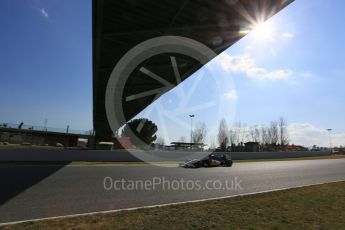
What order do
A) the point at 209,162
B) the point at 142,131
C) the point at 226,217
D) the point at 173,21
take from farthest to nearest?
the point at 142,131, the point at 209,162, the point at 173,21, the point at 226,217

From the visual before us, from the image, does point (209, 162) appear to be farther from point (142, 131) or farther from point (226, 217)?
point (142, 131)

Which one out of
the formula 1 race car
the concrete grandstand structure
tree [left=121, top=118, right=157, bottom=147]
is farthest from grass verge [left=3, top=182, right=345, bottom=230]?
tree [left=121, top=118, right=157, bottom=147]

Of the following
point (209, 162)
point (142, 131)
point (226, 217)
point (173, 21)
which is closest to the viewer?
point (226, 217)

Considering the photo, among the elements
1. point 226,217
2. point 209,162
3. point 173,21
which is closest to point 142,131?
point 209,162

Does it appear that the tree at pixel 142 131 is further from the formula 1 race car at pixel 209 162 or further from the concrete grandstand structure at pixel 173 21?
the concrete grandstand structure at pixel 173 21

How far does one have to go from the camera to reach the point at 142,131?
70875 millimetres

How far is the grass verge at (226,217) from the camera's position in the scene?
557cm

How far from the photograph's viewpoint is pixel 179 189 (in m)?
10.6

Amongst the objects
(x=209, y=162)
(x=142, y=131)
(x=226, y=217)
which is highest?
(x=142, y=131)

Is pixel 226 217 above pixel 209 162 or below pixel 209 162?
below

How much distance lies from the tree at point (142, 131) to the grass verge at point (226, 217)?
6197 cm

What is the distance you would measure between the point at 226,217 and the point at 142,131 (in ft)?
214

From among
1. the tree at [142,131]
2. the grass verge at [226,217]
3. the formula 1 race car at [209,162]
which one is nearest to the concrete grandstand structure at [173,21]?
the grass verge at [226,217]

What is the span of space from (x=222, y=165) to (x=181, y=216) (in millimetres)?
19066
